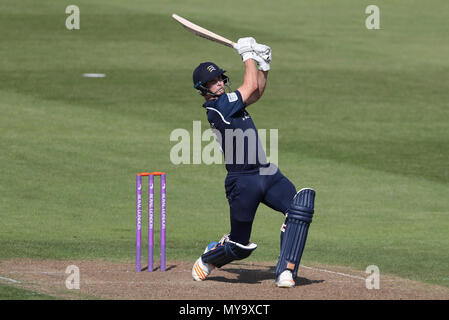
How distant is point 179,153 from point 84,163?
2628 mm

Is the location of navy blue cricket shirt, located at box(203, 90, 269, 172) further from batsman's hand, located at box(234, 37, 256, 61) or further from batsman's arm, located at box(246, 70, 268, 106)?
batsman's hand, located at box(234, 37, 256, 61)

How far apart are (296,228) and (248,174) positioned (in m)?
0.75

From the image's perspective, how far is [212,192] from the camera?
16469mm

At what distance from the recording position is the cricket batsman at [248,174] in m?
9.24

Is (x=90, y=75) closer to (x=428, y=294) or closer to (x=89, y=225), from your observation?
(x=89, y=225)

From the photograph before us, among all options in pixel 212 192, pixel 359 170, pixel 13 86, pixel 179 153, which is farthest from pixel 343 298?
pixel 13 86

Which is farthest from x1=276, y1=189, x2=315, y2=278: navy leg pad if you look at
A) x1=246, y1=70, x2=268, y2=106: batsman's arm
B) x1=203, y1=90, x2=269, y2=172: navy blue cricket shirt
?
x1=246, y1=70, x2=268, y2=106: batsman's arm

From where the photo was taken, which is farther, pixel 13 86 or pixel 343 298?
pixel 13 86

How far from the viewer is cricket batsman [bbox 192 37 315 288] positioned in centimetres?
924

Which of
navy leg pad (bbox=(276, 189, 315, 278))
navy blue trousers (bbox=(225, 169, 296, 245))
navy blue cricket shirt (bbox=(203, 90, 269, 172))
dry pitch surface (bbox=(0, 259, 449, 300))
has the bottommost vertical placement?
dry pitch surface (bbox=(0, 259, 449, 300))

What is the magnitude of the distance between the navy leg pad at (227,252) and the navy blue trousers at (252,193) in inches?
8.3

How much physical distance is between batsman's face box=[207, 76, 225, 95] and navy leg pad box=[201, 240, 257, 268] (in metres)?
1.58

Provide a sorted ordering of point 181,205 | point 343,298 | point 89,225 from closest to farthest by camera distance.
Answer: point 343,298, point 89,225, point 181,205

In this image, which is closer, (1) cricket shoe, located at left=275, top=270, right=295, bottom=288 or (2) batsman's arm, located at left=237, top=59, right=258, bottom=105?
(1) cricket shoe, located at left=275, top=270, right=295, bottom=288
